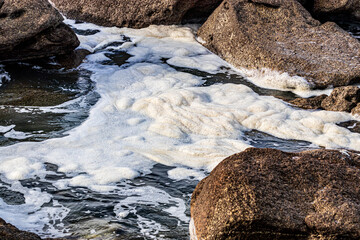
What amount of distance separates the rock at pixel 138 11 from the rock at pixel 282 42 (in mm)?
723

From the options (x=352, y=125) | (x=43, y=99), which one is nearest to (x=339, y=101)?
(x=352, y=125)

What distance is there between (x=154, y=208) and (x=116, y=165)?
3.29 feet

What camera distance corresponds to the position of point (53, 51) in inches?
319

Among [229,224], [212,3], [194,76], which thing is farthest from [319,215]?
[212,3]

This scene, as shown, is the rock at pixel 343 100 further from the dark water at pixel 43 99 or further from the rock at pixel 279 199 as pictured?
the dark water at pixel 43 99

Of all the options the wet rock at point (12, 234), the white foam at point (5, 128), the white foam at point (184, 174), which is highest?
the wet rock at point (12, 234)

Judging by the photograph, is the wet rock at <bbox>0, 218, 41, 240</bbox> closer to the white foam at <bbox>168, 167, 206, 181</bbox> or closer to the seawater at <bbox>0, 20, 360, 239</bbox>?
the seawater at <bbox>0, 20, 360, 239</bbox>

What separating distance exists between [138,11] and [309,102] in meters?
4.92

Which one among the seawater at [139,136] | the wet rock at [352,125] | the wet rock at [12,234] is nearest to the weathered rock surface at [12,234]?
the wet rock at [12,234]

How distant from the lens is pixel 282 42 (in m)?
8.29

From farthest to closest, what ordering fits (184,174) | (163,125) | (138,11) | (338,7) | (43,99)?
(138,11) < (338,7) < (43,99) < (163,125) < (184,174)

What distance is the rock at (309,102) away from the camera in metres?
6.73

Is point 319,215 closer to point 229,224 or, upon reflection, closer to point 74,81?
point 229,224

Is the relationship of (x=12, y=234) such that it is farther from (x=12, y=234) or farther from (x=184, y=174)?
(x=184, y=174)
